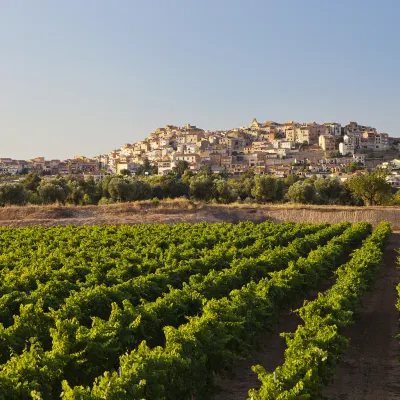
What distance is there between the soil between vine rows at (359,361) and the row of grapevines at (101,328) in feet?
5.76

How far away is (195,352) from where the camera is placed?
9672 mm

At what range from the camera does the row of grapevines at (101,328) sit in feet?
31.3

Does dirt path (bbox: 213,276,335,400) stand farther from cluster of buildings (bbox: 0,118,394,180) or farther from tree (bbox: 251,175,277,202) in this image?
cluster of buildings (bbox: 0,118,394,180)

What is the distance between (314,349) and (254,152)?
143m

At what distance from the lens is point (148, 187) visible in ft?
191

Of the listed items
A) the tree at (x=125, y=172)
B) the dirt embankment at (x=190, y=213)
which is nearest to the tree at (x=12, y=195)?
the dirt embankment at (x=190, y=213)

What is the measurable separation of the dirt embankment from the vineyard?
17.2 meters

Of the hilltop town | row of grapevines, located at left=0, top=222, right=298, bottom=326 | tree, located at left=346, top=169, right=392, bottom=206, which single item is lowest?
row of grapevines, located at left=0, top=222, right=298, bottom=326

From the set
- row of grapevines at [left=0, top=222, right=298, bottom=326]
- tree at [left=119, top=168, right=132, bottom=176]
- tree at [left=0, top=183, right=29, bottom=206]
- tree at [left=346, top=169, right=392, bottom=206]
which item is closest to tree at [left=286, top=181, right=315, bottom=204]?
tree at [left=346, top=169, right=392, bottom=206]

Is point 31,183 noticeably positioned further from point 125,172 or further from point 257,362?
point 257,362

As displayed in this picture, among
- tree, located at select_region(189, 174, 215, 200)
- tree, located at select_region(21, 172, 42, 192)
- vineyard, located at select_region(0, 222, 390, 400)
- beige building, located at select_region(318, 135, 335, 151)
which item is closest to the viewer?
vineyard, located at select_region(0, 222, 390, 400)

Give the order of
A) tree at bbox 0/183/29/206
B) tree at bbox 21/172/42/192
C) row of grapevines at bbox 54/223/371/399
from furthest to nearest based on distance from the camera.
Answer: tree at bbox 21/172/42/192, tree at bbox 0/183/29/206, row of grapevines at bbox 54/223/371/399

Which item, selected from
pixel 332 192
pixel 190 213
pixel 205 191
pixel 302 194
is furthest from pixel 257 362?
pixel 332 192

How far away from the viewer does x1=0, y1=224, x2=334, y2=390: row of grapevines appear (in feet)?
31.3
